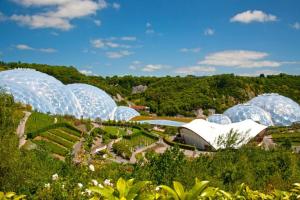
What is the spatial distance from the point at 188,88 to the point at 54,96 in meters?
57.0

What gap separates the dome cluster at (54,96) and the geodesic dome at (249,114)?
1897 centimetres

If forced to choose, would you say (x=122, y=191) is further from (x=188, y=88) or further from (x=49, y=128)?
(x=188, y=88)

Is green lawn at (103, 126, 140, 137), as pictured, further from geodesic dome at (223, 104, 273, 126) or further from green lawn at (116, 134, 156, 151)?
geodesic dome at (223, 104, 273, 126)

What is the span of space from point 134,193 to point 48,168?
1311cm

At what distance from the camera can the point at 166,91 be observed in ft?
337

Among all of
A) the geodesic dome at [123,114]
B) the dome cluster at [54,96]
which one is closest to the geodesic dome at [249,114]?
the geodesic dome at [123,114]

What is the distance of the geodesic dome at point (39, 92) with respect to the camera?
47656mm

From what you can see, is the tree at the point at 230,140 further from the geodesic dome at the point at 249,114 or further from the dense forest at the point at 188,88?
the dense forest at the point at 188,88

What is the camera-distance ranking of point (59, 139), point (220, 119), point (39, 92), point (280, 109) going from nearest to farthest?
point (59, 139)
point (39, 92)
point (220, 119)
point (280, 109)

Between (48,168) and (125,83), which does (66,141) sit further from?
(125,83)

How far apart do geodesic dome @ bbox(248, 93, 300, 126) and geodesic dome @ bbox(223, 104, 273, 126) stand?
3.04 metres

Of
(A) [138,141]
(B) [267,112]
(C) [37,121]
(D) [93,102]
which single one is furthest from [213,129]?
(B) [267,112]

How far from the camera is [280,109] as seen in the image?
72875 millimetres

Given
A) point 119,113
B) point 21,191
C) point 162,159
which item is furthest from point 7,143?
point 119,113
